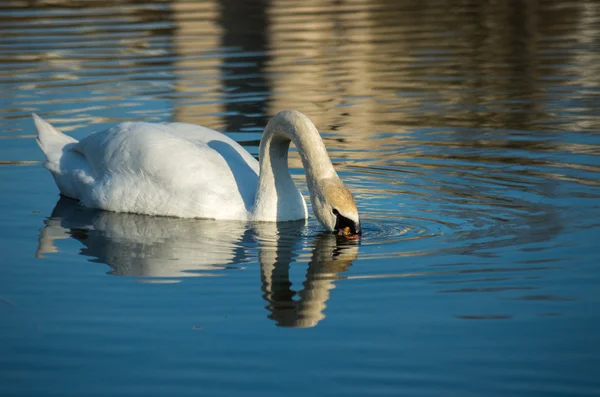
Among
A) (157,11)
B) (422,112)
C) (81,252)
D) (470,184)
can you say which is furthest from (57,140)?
(157,11)

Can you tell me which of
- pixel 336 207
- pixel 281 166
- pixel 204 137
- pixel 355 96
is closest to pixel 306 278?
pixel 336 207

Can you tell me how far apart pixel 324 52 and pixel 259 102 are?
18.4 ft

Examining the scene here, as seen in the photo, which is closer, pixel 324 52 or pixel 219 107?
pixel 219 107

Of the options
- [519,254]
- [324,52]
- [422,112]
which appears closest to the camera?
[519,254]

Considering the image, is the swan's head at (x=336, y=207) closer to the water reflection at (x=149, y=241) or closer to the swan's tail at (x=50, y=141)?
the water reflection at (x=149, y=241)

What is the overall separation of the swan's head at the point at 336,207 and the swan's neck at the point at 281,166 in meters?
0.38

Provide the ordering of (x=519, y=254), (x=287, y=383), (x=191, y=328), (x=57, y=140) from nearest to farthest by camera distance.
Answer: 1. (x=287, y=383)
2. (x=191, y=328)
3. (x=519, y=254)
4. (x=57, y=140)

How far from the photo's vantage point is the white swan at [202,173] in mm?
10211

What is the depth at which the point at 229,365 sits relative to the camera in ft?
22.2

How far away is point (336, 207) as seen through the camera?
953 centimetres

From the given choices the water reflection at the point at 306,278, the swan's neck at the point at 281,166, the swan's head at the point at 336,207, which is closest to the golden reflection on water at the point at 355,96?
the water reflection at the point at 306,278

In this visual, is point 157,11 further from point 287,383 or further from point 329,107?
point 287,383

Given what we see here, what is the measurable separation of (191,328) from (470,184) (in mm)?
4738

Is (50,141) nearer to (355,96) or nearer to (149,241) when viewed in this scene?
(149,241)
